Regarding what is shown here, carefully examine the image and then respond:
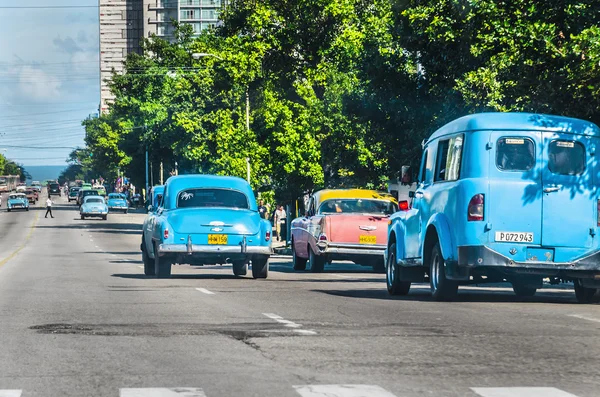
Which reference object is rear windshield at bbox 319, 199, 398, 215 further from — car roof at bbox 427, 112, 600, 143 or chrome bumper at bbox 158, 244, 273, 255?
car roof at bbox 427, 112, 600, 143

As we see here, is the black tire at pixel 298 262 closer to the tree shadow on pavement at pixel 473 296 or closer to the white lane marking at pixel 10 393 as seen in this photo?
the tree shadow on pavement at pixel 473 296

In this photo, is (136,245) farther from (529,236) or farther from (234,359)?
(234,359)

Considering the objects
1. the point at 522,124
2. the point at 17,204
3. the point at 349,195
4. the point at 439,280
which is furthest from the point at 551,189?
the point at 17,204

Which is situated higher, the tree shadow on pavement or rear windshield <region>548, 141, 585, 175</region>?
rear windshield <region>548, 141, 585, 175</region>

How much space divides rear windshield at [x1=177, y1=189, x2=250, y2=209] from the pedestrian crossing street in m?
15.4

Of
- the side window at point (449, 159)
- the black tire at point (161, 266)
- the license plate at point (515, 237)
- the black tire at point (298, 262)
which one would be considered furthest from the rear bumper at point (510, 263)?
the black tire at point (298, 262)

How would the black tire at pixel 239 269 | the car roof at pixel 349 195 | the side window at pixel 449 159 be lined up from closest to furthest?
the side window at pixel 449 159
the black tire at pixel 239 269
the car roof at pixel 349 195

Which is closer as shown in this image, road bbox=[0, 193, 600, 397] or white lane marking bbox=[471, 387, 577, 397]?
white lane marking bbox=[471, 387, 577, 397]

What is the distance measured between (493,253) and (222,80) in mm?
41497

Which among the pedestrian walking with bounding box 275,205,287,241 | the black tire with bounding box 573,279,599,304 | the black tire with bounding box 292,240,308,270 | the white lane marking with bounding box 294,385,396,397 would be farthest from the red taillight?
the pedestrian walking with bounding box 275,205,287,241

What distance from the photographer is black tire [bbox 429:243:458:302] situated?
16578 mm

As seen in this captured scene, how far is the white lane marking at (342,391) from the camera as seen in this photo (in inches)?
313

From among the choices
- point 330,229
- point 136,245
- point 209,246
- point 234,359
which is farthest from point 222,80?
point 234,359

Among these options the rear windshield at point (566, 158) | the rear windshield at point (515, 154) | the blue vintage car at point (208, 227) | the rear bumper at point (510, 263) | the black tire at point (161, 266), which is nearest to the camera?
the rear bumper at point (510, 263)
